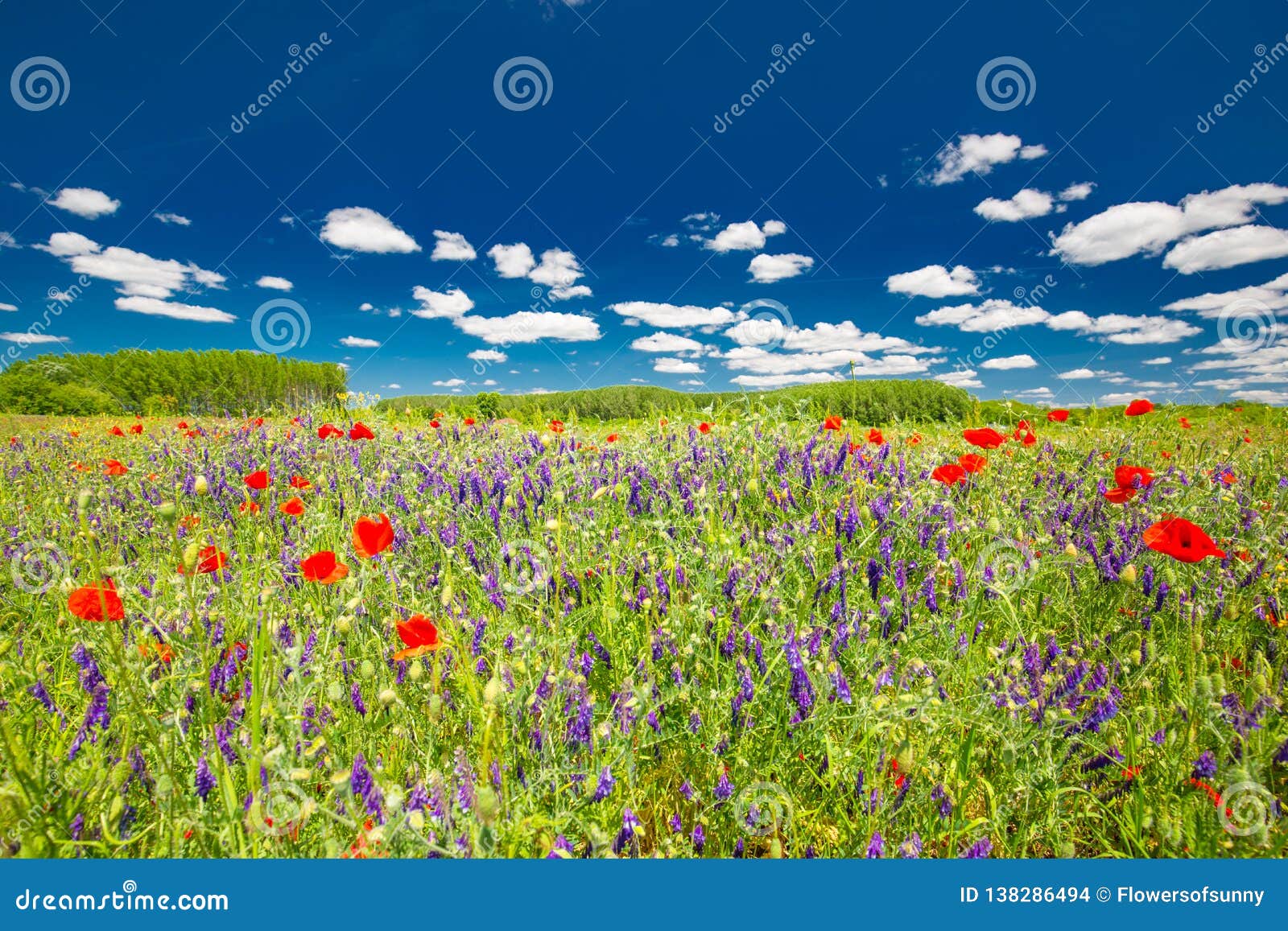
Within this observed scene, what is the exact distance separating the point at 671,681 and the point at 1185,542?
173cm

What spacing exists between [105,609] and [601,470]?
2672mm

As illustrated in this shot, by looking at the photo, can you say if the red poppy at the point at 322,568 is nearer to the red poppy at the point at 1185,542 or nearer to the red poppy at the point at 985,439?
the red poppy at the point at 1185,542

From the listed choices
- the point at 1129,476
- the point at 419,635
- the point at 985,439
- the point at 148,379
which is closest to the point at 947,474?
the point at 1129,476

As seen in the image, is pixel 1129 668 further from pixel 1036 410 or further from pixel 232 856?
pixel 1036 410

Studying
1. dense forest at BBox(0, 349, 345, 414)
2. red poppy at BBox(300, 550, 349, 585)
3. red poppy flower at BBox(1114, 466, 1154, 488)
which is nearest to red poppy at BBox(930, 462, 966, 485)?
red poppy flower at BBox(1114, 466, 1154, 488)

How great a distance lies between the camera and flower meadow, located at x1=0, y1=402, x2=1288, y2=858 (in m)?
1.33

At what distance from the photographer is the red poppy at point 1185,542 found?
1797 millimetres

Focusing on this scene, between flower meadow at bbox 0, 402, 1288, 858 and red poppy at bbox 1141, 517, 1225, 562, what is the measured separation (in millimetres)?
11

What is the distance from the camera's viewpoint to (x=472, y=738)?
1.66 metres

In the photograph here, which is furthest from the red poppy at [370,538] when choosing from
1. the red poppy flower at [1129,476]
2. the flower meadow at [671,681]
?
the red poppy flower at [1129,476]

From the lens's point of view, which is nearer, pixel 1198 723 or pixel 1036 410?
pixel 1198 723

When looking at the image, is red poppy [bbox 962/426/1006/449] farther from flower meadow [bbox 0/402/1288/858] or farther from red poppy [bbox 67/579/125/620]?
red poppy [bbox 67/579/125/620]

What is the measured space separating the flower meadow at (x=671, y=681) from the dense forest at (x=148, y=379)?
4163 cm

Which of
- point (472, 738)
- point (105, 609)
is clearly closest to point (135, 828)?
point (105, 609)
